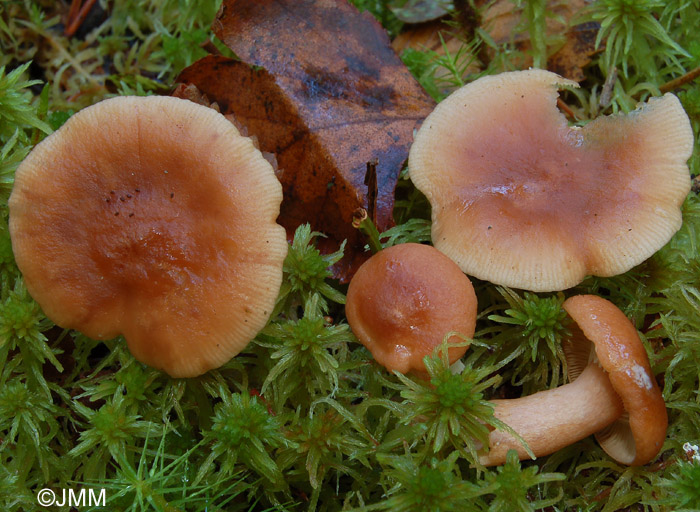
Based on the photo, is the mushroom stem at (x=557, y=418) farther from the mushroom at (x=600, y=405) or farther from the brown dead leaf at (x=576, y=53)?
the brown dead leaf at (x=576, y=53)

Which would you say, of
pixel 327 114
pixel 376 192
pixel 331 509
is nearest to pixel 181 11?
pixel 327 114

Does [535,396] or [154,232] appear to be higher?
[154,232]

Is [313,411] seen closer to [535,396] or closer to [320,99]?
[535,396]

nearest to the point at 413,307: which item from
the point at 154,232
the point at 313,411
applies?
the point at 313,411

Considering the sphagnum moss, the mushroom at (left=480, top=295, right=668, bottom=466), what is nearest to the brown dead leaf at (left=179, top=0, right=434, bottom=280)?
the sphagnum moss

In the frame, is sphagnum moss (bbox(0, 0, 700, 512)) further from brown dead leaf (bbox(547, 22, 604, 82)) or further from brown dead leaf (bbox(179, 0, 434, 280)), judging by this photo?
brown dead leaf (bbox(547, 22, 604, 82))

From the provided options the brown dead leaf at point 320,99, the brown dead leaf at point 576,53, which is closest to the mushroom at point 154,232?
the brown dead leaf at point 320,99
